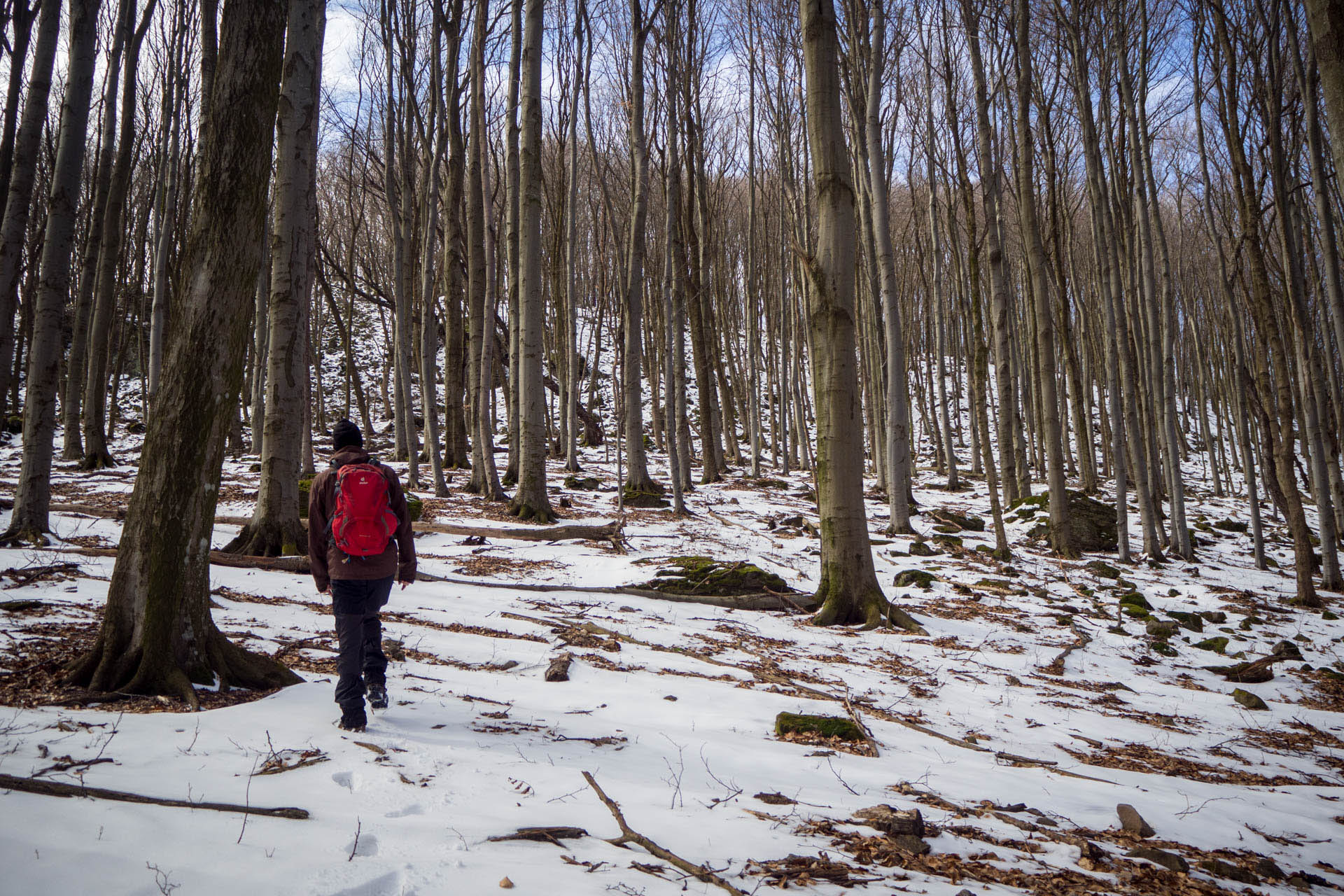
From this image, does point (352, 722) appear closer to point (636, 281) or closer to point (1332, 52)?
point (1332, 52)

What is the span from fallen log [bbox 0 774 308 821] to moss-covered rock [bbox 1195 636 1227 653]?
7.42 metres

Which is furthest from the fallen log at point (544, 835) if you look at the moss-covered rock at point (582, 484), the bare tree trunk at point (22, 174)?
Result: the moss-covered rock at point (582, 484)

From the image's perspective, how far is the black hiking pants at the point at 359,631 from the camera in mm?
3188

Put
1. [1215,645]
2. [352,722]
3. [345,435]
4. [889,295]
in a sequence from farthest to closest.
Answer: [889,295] → [1215,645] → [345,435] → [352,722]

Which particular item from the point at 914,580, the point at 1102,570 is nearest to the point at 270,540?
the point at 914,580

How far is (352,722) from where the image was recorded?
10.2ft

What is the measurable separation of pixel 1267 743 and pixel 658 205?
19.5 m

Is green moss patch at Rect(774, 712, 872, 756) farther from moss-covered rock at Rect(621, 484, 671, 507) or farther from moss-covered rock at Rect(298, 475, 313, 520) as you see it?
moss-covered rock at Rect(621, 484, 671, 507)

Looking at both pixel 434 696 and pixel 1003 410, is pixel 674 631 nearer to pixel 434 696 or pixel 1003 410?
pixel 434 696

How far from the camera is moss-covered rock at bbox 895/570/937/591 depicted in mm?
7880

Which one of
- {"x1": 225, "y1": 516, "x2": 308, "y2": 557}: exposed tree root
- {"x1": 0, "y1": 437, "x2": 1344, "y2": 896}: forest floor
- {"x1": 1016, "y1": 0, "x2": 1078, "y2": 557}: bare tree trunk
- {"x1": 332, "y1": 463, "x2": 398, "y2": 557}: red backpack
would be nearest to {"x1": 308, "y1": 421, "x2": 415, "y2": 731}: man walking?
{"x1": 332, "y1": 463, "x2": 398, "y2": 557}: red backpack

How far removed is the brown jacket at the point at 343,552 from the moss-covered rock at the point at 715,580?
3.43 m

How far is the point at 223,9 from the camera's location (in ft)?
11.6

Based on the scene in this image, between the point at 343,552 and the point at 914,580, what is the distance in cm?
637
